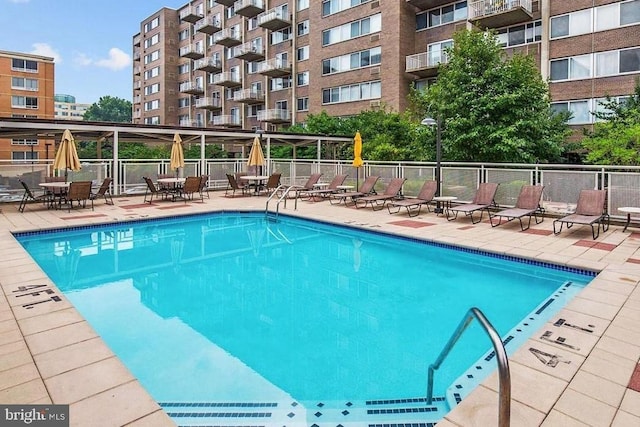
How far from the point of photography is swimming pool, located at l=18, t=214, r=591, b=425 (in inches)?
151

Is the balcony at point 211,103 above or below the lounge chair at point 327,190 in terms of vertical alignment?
above

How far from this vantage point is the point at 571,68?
21609mm

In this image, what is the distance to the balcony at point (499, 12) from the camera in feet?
70.4

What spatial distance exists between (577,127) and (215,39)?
3552cm

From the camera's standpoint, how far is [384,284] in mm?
6938

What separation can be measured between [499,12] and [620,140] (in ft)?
38.6

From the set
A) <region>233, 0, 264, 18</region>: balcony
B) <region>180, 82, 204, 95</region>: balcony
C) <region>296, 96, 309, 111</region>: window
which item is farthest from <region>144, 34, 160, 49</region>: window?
<region>296, 96, 309, 111</region>: window

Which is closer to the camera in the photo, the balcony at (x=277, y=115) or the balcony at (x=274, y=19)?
the balcony at (x=274, y=19)

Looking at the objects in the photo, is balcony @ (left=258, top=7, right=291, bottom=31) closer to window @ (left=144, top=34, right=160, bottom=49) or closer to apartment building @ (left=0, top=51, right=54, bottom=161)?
window @ (left=144, top=34, right=160, bottom=49)

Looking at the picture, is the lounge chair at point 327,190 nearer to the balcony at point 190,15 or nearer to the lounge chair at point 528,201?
the lounge chair at point 528,201

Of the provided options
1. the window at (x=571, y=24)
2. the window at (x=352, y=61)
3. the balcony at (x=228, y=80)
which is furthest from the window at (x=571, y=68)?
the balcony at (x=228, y=80)

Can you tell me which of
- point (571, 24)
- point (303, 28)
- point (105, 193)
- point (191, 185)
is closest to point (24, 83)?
point (303, 28)

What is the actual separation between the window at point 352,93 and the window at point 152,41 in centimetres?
3430

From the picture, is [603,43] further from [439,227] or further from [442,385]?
[442,385]
